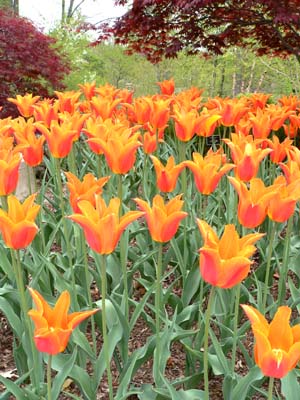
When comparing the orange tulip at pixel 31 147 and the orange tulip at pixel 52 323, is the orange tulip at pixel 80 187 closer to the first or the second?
the orange tulip at pixel 52 323

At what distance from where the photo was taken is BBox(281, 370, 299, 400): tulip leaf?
1.65 metres

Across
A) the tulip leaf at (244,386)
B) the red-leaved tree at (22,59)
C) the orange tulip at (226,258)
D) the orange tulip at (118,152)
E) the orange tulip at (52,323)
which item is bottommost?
the tulip leaf at (244,386)

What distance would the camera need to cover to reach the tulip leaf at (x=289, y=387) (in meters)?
1.65

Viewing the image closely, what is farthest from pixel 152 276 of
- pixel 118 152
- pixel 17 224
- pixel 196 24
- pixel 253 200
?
pixel 196 24

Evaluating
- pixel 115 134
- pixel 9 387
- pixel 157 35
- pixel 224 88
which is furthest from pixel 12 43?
pixel 224 88

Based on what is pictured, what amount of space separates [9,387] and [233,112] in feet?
6.19

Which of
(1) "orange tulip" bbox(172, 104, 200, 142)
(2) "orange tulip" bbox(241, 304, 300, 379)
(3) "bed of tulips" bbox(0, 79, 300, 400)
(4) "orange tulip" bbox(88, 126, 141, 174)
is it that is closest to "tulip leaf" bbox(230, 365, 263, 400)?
(3) "bed of tulips" bbox(0, 79, 300, 400)

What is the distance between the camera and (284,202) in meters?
1.67

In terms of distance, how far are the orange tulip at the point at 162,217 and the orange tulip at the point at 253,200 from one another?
0.19 m

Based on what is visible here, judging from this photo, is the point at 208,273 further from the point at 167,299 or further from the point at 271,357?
the point at 167,299

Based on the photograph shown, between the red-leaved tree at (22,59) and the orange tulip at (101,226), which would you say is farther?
the red-leaved tree at (22,59)

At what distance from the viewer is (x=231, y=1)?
523 centimetres

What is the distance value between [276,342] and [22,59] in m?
6.11

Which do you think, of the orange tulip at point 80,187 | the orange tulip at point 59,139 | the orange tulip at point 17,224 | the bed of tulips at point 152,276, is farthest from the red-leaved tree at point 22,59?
the orange tulip at point 17,224
